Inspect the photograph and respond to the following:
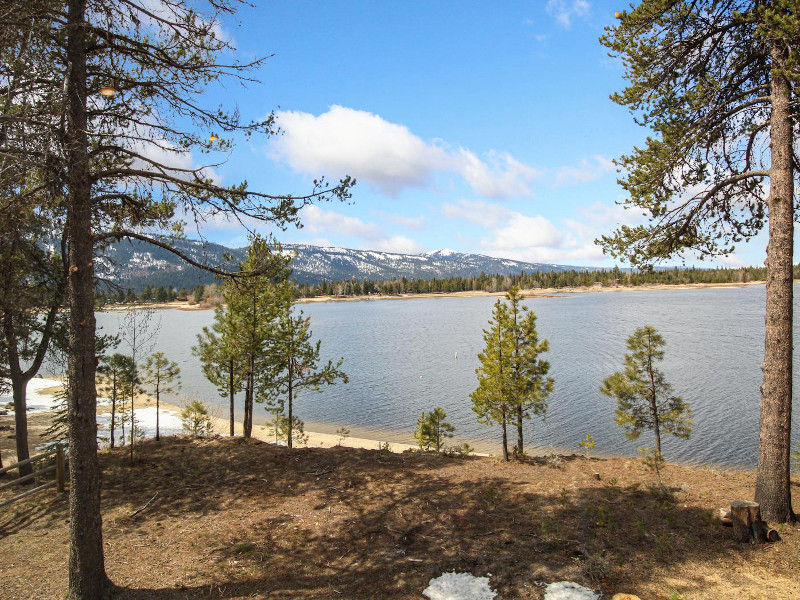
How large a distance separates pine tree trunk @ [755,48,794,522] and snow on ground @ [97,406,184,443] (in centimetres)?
2570

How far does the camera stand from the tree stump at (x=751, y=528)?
6492mm

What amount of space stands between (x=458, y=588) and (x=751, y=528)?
180 inches

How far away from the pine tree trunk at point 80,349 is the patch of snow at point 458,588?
4.28 m

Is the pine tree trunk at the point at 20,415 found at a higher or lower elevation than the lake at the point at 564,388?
higher

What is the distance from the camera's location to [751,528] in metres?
6.52

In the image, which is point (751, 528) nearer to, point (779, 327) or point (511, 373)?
point (779, 327)

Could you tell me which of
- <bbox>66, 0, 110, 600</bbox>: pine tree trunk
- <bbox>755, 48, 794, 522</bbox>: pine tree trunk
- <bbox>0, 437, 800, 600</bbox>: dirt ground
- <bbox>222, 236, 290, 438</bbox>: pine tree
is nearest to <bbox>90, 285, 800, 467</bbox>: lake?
<bbox>222, 236, 290, 438</bbox>: pine tree

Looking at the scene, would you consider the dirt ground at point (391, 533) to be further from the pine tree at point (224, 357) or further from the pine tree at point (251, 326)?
the pine tree at point (224, 357)

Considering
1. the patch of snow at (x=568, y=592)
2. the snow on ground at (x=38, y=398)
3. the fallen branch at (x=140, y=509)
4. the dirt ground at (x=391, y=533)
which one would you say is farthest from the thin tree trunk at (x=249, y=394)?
the snow on ground at (x=38, y=398)

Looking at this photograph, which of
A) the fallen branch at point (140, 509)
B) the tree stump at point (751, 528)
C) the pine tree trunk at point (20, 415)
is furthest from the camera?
the pine tree trunk at point (20, 415)

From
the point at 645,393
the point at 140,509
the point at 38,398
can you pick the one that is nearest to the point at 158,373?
the point at 140,509

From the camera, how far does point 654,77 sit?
28.5 ft

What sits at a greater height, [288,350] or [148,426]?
[288,350]

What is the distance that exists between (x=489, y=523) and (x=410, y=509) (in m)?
1.52
